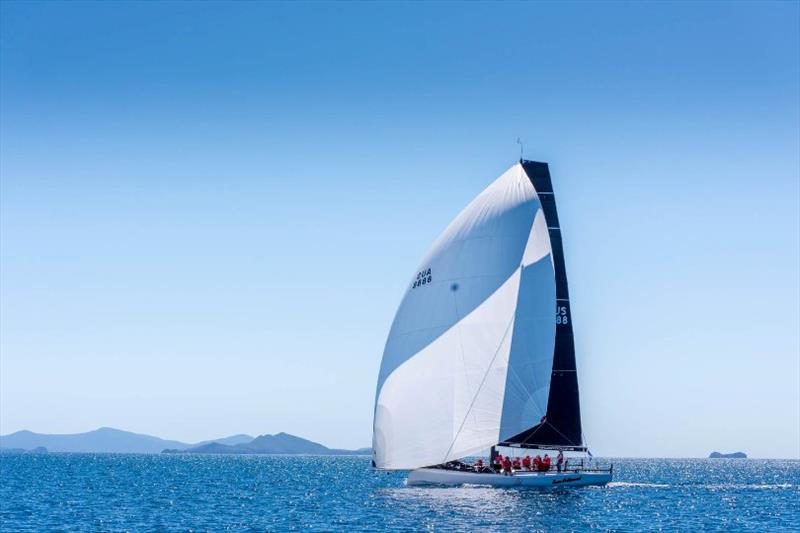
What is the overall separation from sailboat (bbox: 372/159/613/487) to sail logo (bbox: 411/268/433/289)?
2.6 inches

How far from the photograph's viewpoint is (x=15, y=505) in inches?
2327

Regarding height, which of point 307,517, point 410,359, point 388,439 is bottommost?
point 307,517

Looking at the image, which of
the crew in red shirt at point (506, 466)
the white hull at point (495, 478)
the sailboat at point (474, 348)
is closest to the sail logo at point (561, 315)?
the sailboat at point (474, 348)

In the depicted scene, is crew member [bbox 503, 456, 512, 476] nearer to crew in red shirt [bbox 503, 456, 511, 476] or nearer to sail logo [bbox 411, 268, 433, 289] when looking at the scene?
crew in red shirt [bbox 503, 456, 511, 476]

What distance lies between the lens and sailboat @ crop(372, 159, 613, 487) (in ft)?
182

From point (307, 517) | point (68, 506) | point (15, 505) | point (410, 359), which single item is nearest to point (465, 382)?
point (410, 359)

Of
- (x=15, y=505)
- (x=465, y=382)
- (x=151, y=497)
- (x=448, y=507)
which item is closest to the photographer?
(x=448, y=507)

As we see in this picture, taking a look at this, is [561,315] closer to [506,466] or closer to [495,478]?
[506,466]

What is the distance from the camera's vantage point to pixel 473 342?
55.7 m

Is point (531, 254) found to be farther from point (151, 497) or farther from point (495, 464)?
point (151, 497)

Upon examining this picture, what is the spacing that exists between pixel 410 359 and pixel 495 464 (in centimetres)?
806

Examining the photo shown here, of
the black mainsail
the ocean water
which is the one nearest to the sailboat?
the ocean water

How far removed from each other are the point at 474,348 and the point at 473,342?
34 cm

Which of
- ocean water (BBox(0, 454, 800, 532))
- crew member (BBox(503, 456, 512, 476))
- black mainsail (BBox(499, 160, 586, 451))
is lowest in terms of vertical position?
ocean water (BBox(0, 454, 800, 532))
